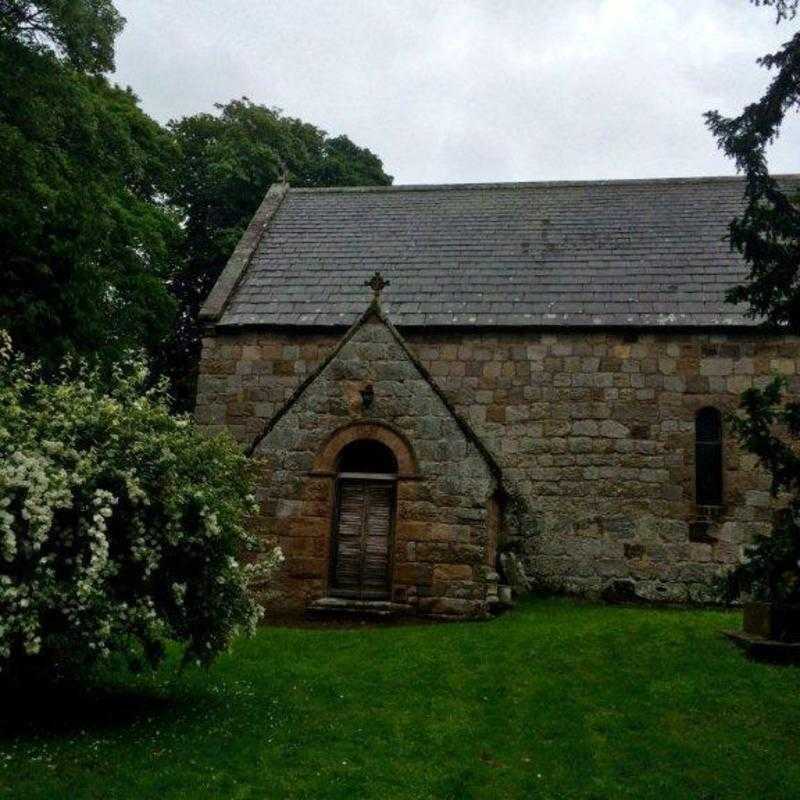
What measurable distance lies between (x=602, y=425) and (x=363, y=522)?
16.8 ft

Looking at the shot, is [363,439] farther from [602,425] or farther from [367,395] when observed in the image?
[602,425]

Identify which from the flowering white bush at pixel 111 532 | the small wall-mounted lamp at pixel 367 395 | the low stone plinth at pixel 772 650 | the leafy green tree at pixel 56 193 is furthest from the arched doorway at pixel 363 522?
the leafy green tree at pixel 56 193

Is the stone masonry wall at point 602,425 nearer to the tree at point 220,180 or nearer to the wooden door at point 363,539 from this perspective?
the wooden door at point 363,539

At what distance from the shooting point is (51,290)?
1756cm

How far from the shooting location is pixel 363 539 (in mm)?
14141

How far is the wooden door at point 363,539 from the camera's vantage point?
1385 centimetres

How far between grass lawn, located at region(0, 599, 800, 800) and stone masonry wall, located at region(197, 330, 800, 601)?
3.56m

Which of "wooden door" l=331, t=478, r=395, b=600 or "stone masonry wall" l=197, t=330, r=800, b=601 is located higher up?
"stone masonry wall" l=197, t=330, r=800, b=601

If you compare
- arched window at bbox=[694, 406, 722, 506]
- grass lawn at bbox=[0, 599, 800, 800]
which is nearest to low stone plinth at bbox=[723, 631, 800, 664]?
grass lawn at bbox=[0, 599, 800, 800]

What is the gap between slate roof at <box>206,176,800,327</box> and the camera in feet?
56.1

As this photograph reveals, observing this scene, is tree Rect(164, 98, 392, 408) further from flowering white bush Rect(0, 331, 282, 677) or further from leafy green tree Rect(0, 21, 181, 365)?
flowering white bush Rect(0, 331, 282, 677)

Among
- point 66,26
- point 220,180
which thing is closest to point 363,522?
point 66,26

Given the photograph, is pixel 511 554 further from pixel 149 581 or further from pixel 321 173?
pixel 321 173

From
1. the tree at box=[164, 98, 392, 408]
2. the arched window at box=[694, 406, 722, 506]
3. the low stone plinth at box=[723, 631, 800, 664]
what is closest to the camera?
the low stone plinth at box=[723, 631, 800, 664]
